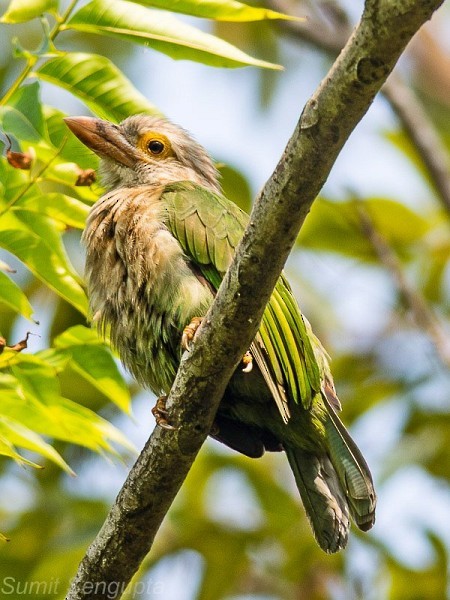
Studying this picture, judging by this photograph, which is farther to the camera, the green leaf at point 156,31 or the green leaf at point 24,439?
the green leaf at point 156,31

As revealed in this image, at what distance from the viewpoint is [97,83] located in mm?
3393

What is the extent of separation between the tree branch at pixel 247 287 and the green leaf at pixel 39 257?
1.91 ft

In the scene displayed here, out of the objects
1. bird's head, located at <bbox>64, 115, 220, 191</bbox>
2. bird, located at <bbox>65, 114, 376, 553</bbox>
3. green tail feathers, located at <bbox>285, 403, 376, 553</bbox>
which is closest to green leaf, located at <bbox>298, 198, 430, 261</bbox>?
bird's head, located at <bbox>64, 115, 220, 191</bbox>

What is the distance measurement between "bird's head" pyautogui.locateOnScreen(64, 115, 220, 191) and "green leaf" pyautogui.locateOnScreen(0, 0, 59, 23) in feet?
3.37

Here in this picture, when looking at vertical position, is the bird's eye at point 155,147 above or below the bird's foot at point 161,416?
above

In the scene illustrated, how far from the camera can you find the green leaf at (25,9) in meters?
3.14

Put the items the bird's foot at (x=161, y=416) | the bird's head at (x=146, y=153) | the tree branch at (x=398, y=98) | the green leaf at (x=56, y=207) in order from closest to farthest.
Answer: the bird's foot at (x=161, y=416)
the green leaf at (x=56, y=207)
the bird's head at (x=146, y=153)
the tree branch at (x=398, y=98)

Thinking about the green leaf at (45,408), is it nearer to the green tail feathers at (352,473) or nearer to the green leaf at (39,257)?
the green leaf at (39,257)

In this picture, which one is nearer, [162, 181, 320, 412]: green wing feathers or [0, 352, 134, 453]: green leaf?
[0, 352, 134, 453]: green leaf

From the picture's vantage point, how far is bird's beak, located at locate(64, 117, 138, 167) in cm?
417

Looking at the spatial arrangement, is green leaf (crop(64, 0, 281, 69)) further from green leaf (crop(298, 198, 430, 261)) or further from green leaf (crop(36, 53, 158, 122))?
green leaf (crop(298, 198, 430, 261))

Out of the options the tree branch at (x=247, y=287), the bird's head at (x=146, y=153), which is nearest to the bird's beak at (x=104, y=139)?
the bird's head at (x=146, y=153)

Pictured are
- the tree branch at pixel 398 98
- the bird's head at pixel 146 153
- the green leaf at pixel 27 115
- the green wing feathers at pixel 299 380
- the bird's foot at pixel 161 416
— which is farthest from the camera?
the tree branch at pixel 398 98

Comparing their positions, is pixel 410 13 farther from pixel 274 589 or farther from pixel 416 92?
pixel 416 92
